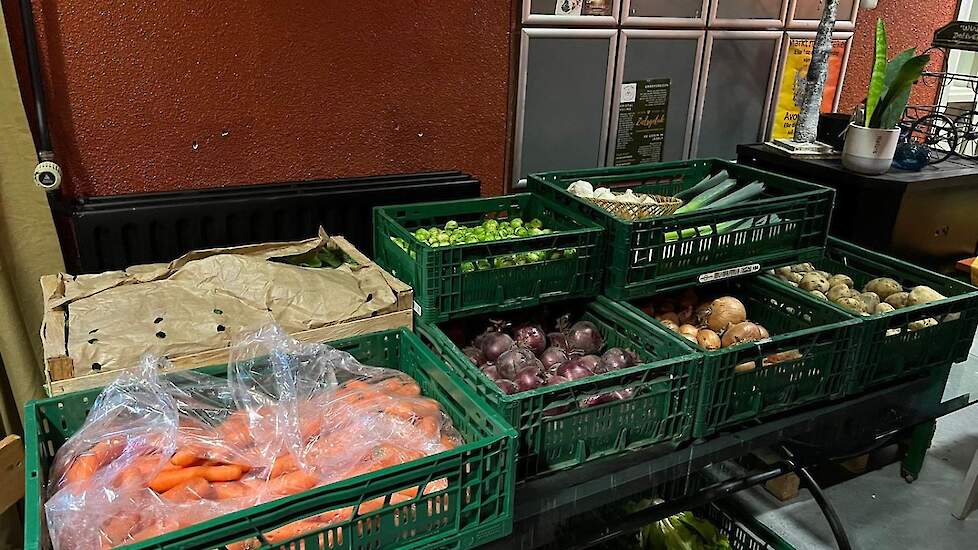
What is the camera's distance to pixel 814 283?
2.17 meters

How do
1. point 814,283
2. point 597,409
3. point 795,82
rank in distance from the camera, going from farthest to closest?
point 795,82 → point 814,283 → point 597,409

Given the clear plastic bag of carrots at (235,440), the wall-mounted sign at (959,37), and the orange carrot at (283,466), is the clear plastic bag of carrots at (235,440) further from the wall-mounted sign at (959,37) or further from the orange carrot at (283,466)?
the wall-mounted sign at (959,37)

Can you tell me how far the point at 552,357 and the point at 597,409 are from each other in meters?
0.28

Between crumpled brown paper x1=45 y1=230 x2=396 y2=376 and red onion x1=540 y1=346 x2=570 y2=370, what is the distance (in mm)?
388

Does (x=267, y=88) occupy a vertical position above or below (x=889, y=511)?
above

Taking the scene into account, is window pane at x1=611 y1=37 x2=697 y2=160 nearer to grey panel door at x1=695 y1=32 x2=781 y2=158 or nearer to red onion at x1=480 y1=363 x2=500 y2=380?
grey panel door at x1=695 y1=32 x2=781 y2=158

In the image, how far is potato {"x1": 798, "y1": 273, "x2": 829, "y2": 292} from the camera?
217 centimetres

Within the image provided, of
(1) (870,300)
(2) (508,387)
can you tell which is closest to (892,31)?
(1) (870,300)

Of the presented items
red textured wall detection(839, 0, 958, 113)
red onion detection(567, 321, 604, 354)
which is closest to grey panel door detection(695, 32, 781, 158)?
red textured wall detection(839, 0, 958, 113)

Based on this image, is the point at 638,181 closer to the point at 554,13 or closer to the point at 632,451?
the point at 554,13

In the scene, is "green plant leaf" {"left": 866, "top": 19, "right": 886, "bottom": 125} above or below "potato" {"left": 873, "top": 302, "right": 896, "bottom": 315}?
above

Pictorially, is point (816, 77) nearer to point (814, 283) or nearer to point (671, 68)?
point (671, 68)

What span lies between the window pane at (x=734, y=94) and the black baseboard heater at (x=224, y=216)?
1.28 m

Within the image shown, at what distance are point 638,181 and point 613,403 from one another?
112cm
